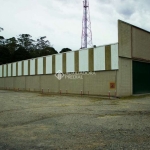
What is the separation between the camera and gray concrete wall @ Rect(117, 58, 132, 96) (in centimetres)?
2537

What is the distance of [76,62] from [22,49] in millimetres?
52326

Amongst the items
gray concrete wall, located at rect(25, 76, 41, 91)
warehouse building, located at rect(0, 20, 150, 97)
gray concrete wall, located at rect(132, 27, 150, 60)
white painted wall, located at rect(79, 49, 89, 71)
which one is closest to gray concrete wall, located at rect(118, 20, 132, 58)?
warehouse building, located at rect(0, 20, 150, 97)

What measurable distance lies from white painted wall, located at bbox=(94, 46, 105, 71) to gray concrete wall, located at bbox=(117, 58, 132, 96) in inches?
104

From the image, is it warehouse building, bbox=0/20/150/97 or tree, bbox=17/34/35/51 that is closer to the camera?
warehouse building, bbox=0/20/150/97

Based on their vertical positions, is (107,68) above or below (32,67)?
below

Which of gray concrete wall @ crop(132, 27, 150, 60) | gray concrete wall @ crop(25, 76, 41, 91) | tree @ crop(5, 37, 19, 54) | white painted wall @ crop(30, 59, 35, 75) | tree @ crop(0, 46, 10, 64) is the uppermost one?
tree @ crop(5, 37, 19, 54)

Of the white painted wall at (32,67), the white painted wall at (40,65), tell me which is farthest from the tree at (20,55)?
the white painted wall at (40,65)

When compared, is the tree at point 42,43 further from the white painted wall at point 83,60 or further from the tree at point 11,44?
the white painted wall at point 83,60

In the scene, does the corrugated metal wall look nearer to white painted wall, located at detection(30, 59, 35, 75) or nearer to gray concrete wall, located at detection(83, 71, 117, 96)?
white painted wall, located at detection(30, 59, 35, 75)

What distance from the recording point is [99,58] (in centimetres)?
2783

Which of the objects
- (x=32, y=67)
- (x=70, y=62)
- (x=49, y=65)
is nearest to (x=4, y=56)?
(x=32, y=67)

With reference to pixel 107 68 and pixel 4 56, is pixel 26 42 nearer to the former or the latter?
pixel 4 56

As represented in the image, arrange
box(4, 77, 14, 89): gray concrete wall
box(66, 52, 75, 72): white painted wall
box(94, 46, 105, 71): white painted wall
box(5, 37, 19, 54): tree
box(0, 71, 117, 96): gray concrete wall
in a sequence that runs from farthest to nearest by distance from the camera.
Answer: box(5, 37, 19, 54): tree
box(4, 77, 14, 89): gray concrete wall
box(66, 52, 75, 72): white painted wall
box(94, 46, 105, 71): white painted wall
box(0, 71, 117, 96): gray concrete wall

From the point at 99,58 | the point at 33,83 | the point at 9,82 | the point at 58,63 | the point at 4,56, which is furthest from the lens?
the point at 4,56
